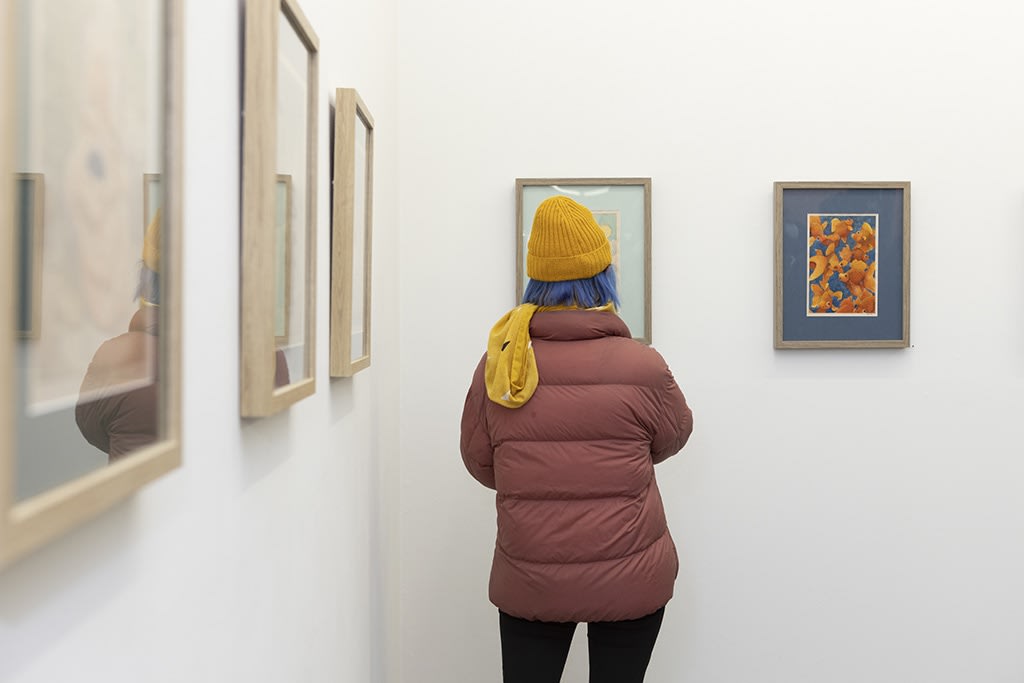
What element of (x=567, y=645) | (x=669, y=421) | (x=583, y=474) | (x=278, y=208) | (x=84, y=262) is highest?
(x=278, y=208)

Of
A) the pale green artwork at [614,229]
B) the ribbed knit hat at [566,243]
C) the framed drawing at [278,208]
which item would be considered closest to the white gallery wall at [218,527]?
the framed drawing at [278,208]

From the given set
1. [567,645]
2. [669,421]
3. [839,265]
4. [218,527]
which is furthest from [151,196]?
[839,265]

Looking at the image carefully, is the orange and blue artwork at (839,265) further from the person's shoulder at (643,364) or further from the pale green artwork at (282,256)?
the pale green artwork at (282,256)

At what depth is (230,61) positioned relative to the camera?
3.09ft

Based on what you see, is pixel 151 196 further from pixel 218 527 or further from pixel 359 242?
pixel 359 242

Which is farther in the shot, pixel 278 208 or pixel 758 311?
pixel 758 311

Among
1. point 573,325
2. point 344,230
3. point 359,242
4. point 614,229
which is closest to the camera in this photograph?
point 344,230

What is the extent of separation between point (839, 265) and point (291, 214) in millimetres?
1994

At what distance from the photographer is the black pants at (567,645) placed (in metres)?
2.03

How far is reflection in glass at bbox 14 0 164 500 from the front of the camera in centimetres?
51

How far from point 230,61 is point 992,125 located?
Result: 8.43ft

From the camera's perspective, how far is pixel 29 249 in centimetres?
50

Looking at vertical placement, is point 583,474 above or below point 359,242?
below

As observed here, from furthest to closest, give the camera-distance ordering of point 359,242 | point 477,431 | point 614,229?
point 614,229 < point 477,431 < point 359,242
